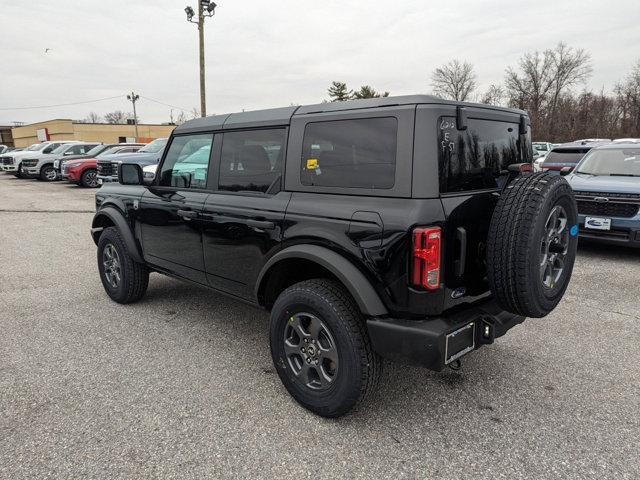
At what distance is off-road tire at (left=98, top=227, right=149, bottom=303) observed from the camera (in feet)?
14.4

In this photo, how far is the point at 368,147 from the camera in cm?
247

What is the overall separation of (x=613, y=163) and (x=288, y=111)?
20.5ft

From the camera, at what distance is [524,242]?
7.42 ft

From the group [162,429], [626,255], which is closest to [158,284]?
[162,429]

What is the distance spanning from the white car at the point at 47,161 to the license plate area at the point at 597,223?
21.6 m

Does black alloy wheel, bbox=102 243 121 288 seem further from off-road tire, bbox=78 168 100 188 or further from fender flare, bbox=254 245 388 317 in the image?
off-road tire, bbox=78 168 100 188

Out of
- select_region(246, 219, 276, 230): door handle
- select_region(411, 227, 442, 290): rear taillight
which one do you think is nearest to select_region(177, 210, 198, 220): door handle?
select_region(246, 219, 276, 230): door handle

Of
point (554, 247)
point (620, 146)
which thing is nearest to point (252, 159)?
point (554, 247)

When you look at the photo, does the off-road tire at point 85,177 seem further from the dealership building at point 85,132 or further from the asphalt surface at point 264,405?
the dealership building at point 85,132

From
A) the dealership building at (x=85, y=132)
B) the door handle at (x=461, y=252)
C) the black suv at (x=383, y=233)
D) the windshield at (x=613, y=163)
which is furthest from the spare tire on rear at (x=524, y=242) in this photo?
the dealership building at (x=85, y=132)

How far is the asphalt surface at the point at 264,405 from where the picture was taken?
227 cm

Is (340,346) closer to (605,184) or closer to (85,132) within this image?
(605,184)

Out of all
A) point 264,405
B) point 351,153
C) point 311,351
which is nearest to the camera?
point 351,153

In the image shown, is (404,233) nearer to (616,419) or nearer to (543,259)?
(543,259)
